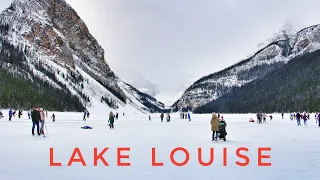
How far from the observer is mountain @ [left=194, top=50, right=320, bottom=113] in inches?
5026

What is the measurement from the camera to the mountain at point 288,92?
128 meters

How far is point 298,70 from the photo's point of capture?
160 metres

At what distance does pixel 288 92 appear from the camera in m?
143

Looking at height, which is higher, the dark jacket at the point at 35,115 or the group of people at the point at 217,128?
the dark jacket at the point at 35,115

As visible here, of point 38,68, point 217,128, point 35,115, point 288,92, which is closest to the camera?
point 217,128

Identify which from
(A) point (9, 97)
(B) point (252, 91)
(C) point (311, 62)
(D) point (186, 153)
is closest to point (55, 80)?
(A) point (9, 97)

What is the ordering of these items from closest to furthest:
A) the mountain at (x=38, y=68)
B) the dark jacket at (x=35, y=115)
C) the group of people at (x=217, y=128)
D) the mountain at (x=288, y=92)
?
the group of people at (x=217, y=128)
the dark jacket at (x=35, y=115)
the mountain at (x=38, y=68)
the mountain at (x=288, y=92)

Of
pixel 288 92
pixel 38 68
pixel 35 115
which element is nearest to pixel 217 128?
pixel 35 115

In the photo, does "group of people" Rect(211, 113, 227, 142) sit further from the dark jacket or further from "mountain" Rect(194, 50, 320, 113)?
"mountain" Rect(194, 50, 320, 113)

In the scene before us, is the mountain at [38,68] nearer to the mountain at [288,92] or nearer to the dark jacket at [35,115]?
the mountain at [288,92]

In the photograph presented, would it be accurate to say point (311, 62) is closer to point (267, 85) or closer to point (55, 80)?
point (267, 85)

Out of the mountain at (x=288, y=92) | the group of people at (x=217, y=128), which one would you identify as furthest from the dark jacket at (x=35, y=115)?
the mountain at (x=288, y=92)

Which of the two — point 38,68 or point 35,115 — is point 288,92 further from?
point 35,115

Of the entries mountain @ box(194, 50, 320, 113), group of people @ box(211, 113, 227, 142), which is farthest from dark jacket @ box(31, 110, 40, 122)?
mountain @ box(194, 50, 320, 113)
